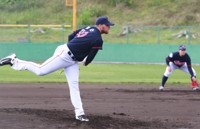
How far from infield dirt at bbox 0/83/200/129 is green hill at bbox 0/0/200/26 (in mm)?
26653

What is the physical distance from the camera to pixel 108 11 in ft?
168

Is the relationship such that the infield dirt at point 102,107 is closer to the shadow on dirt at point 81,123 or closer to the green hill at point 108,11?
the shadow on dirt at point 81,123

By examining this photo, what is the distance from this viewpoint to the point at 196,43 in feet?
135

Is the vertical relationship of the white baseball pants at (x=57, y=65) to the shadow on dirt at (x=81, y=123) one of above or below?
above

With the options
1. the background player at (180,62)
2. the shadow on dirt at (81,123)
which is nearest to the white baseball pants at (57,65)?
the shadow on dirt at (81,123)

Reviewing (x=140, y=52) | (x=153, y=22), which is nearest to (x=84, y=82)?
(x=140, y=52)

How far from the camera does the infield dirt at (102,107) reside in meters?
11.0

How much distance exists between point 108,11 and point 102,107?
37228 mm

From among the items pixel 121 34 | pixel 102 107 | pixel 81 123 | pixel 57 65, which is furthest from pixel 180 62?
pixel 121 34

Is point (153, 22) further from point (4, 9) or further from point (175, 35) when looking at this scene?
point (4, 9)

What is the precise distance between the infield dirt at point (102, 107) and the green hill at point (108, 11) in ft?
87.4

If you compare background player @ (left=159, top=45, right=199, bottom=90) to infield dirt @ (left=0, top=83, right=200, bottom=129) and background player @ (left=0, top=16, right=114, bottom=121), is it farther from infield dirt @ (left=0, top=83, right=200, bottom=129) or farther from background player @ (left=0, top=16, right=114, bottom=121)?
background player @ (left=0, top=16, right=114, bottom=121)

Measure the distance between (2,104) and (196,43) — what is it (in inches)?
1105

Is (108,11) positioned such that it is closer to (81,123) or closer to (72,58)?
(72,58)
